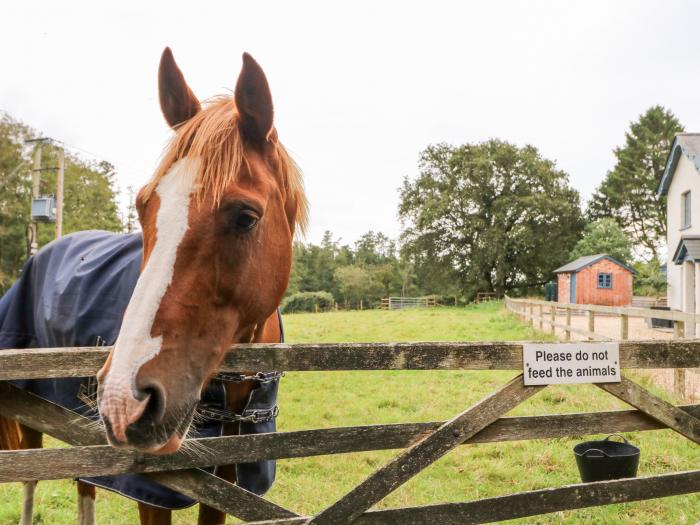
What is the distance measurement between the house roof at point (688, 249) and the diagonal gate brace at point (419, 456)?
14.5 metres

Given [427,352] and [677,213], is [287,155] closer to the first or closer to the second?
[427,352]

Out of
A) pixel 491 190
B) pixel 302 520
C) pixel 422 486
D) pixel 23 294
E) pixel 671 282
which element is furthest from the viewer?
pixel 491 190

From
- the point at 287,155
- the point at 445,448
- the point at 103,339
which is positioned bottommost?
the point at 445,448

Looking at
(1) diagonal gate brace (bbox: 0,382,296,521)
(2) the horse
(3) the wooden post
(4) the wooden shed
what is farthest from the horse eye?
(4) the wooden shed

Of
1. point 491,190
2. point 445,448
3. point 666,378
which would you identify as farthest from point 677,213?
A: point 491,190

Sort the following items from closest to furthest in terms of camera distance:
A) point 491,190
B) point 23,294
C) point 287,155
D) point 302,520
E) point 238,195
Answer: point 238,195, point 302,520, point 287,155, point 23,294, point 491,190

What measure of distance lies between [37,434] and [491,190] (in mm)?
40654

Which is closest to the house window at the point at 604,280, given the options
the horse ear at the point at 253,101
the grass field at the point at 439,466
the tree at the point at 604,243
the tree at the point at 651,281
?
the tree at the point at 651,281

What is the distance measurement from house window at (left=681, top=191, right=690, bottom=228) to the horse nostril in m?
20.3

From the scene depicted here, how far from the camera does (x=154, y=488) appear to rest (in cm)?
213

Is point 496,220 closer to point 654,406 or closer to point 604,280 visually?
point 604,280

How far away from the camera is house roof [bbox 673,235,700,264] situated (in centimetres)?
1347

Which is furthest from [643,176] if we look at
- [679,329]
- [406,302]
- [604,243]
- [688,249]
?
[679,329]

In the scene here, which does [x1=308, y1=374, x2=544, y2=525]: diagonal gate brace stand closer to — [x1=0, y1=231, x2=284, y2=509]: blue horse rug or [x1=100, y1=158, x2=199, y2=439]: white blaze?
[x1=0, y1=231, x2=284, y2=509]: blue horse rug
